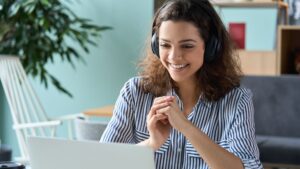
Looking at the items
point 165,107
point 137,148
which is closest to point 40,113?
point 165,107

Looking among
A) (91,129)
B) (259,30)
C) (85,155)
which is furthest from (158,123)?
(259,30)

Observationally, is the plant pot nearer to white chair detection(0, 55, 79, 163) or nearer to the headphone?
the headphone

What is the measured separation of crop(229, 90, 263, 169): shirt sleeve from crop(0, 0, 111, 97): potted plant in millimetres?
2671

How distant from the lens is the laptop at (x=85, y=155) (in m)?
1.10

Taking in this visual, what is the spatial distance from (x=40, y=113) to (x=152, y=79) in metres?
2.25

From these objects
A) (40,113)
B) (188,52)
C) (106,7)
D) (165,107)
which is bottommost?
(40,113)

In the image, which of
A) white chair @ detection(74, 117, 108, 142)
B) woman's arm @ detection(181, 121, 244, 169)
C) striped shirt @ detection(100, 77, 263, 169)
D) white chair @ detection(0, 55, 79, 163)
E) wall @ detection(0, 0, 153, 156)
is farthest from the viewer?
wall @ detection(0, 0, 153, 156)

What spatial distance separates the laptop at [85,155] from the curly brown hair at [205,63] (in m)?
0.53

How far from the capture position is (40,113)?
3822 millimetres

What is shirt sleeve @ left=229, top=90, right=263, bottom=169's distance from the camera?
→ 1.52 metres

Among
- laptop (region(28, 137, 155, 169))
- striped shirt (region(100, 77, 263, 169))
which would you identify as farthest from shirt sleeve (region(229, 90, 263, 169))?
laptop (region(28, 137, 155, 169))

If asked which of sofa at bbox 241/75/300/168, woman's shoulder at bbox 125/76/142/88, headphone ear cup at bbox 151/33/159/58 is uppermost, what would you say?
headphone ear cup at bbox 151/33/159/58

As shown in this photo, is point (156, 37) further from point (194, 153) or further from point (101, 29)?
point (101, 29)

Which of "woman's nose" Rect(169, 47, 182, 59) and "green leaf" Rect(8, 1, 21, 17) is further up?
"green leaf" Rect(8, 1, 21, 17)
